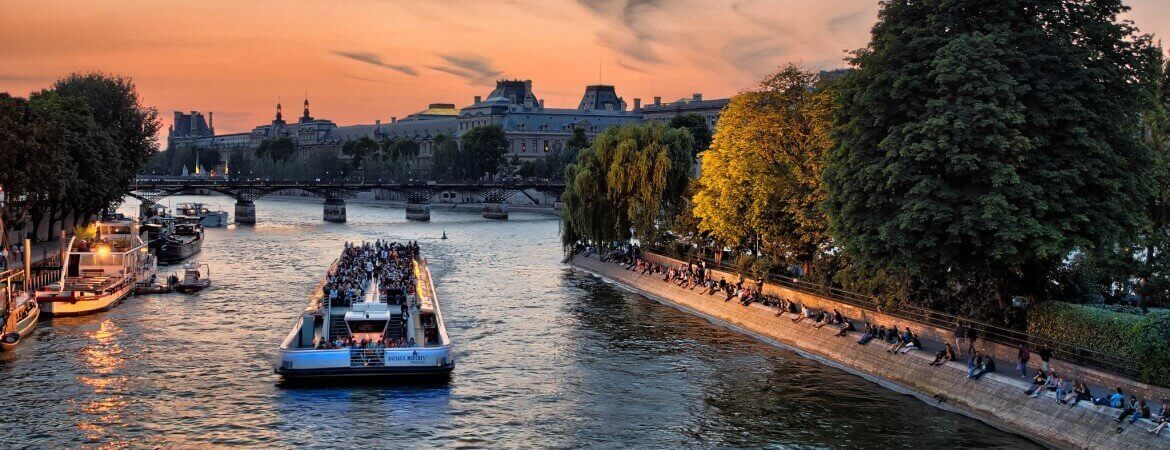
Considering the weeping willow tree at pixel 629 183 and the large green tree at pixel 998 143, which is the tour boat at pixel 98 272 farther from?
the large green tree at pixel 998 143

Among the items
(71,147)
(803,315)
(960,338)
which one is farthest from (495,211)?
(960,338)

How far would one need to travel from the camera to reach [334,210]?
156875mm

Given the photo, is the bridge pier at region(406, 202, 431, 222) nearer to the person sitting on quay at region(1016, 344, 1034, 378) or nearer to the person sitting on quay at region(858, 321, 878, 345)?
the person sitting on quay at region(858, 321, 878, 345)

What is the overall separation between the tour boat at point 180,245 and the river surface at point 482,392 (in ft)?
94.7

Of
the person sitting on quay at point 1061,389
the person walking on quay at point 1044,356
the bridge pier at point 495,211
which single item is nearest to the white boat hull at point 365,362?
the person walking on quay at point 1044,356

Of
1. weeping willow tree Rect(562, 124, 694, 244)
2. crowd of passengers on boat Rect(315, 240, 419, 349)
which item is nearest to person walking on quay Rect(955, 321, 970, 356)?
crowd of passengers on boat Rect(315, 240, 419, 349)

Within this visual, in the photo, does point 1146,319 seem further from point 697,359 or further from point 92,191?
point 92,191

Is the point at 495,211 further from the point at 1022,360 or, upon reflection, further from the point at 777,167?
the point at 1022,360

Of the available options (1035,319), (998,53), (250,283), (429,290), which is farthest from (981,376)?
(250,283)

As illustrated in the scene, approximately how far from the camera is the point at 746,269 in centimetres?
5784

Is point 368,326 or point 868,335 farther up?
point 868,335

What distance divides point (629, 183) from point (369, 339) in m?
35.1

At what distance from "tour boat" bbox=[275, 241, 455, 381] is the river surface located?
0.72 metres

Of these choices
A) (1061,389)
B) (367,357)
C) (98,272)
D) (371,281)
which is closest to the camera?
(1061,389)
